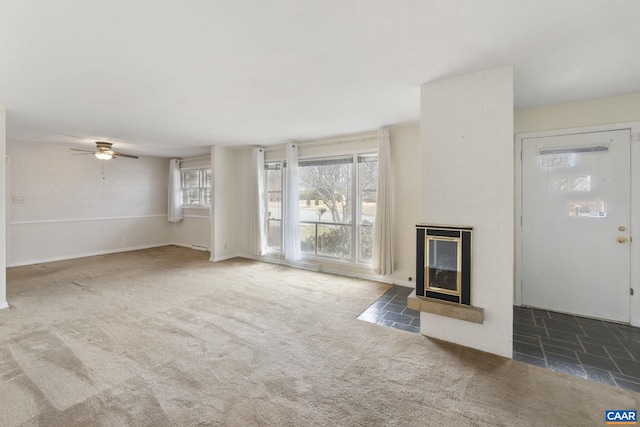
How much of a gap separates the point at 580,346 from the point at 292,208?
440 cm

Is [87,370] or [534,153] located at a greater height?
[534,153]

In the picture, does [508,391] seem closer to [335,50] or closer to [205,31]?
[335,50]

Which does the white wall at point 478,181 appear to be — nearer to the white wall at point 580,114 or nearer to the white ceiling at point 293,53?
the white ceiling at point 293,53

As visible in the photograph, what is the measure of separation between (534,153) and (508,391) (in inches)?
111

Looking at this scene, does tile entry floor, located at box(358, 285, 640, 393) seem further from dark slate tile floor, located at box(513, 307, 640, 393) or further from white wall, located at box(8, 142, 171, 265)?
white wall, located at box(8, 142, 171, 265)

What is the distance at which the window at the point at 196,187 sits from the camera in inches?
Answer: 293

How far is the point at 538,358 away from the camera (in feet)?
8.00

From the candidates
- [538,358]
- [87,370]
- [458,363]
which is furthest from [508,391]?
[87,370]

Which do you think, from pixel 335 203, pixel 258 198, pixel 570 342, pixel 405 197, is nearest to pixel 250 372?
pixel 570 342

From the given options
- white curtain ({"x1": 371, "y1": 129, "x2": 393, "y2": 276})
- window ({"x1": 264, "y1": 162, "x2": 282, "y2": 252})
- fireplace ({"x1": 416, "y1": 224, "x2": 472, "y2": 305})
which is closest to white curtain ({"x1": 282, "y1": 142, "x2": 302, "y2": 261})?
window ({"x1": 264, "y1": 162, "x2": 282, "y2": 252})

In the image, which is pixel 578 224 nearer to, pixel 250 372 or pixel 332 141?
pixel 332 141

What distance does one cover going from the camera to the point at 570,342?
8.81 feet

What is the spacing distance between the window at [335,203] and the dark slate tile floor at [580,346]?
8.33 ft

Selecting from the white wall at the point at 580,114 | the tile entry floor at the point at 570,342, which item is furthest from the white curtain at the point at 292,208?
the white wall at the point at 580,114
